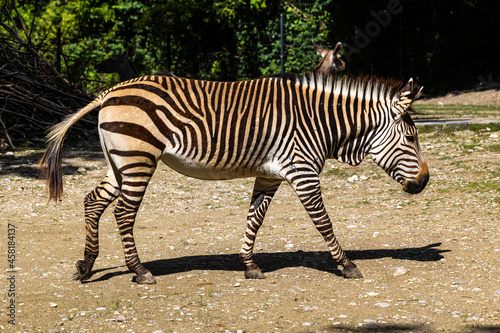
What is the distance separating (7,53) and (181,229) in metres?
6.74

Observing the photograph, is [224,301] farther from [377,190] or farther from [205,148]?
[377,190]

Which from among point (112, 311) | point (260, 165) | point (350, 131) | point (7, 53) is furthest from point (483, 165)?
point (7, 53)

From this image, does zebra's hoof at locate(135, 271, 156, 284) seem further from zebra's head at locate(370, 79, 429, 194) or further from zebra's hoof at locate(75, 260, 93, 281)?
zebra's head at locate(370, 79, 429, 194)

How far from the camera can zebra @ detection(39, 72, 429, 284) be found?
5492 millimetres

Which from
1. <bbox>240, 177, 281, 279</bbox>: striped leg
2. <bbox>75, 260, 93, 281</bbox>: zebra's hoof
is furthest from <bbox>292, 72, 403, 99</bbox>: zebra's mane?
<bbox>75, 260, 93, 281</bbox>: zebra's hoof

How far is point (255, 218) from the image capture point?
6.00 m

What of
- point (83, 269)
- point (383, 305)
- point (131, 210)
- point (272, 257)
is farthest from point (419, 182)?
point (83, 269)

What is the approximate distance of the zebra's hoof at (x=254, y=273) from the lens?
19.1ft

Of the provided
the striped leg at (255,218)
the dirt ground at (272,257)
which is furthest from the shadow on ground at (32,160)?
the striped leg at (255,218)

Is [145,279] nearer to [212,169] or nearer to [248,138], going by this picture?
[212,169]

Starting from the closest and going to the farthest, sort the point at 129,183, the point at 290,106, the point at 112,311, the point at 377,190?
the point at 112,311
the point at 129,183
the point at 290,106
the point at 377,190

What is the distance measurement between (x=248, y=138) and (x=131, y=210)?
127 cm

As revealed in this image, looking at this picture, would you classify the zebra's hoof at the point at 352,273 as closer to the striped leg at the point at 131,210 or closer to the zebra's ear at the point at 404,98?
the zebra's ear at the point at 404,98

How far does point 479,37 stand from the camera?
68.4ft
